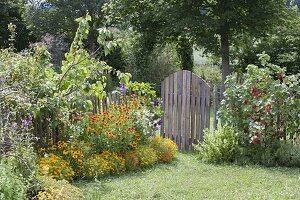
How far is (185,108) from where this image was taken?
7.96 meters

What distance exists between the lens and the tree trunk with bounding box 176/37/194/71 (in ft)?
63.9

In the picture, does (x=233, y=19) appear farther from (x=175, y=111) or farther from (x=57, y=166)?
(x=57, y=166)

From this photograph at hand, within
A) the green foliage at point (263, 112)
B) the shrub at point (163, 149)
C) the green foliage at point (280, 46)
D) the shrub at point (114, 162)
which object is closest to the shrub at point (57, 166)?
the shrub at point (114, 162)

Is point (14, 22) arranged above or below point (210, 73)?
above

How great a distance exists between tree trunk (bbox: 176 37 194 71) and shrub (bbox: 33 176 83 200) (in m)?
15.0

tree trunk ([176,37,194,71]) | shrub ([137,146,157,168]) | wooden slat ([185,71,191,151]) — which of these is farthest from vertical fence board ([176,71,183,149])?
tree trunk ([176,37,194,71])

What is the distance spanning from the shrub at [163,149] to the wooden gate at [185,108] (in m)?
0.76

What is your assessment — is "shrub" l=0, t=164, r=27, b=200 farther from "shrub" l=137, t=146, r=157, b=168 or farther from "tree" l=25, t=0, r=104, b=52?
"tree" l=25, t=0, r=104, b=52

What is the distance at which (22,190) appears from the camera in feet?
13.4

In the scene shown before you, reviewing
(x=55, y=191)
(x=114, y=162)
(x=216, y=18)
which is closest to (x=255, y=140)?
(x=114, y=162)

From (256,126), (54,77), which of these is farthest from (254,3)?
(54,77)

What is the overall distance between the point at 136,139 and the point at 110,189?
59.0 inches

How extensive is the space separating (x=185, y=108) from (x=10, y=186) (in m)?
4.59

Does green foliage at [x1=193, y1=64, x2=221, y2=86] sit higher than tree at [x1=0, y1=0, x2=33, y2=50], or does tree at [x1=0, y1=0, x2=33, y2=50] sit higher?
tree at [x1=0, y1=0, x2=33, y2=50]
